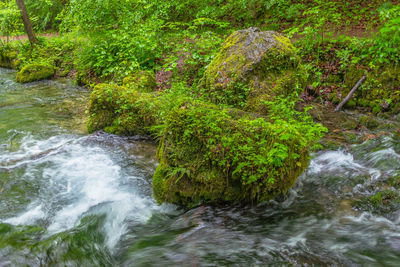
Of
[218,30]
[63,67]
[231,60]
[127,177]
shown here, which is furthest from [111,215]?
[63,67]

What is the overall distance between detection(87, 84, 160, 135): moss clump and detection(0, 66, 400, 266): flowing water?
17.3 inches

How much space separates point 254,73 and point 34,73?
10653mm

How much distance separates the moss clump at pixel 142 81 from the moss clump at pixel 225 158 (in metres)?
3.97

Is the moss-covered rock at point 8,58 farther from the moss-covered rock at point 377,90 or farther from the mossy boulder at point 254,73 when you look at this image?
the moss-covered rock at point 377,90

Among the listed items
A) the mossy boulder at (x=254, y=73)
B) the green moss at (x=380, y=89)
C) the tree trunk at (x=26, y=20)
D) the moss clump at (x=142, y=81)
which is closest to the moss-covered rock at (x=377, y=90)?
the green moss at (x=380, y=89)

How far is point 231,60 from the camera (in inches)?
247

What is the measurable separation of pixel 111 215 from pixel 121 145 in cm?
229

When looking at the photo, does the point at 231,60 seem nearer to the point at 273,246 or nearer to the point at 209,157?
→ the point at 209,157

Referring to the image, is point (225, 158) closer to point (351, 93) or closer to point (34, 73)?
point (351, 93)

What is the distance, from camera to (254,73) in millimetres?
6066

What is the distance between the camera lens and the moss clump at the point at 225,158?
11.8 feet

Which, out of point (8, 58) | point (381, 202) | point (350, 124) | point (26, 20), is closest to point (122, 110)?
point (381, 202)

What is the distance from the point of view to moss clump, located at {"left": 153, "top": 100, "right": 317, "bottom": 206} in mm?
3592

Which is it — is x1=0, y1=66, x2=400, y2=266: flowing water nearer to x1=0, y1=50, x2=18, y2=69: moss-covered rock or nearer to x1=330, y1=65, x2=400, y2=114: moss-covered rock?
x1=330, y1=65, x2=400, y2=114: moss-covered rock
